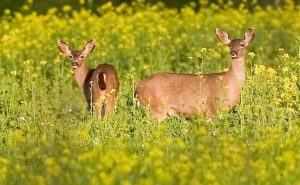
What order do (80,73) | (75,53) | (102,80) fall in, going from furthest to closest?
(75,53) < (80,73) < (102,80)

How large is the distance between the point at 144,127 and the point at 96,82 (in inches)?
101

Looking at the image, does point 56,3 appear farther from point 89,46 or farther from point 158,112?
point 158,112

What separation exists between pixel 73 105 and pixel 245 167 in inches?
150

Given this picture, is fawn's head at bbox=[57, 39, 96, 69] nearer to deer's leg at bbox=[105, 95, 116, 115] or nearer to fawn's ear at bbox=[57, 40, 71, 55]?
fawn's ear at bbox=[57, 40, 71, 55]

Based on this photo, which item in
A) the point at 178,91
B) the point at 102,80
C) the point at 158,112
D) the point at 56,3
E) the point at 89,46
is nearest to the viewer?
the point at 158,112

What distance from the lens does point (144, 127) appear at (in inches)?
457

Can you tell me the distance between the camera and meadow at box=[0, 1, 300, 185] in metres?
9.45

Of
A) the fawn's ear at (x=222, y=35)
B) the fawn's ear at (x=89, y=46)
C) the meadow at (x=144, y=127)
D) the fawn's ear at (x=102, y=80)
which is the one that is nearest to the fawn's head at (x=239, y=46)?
the meadow at (x=144, y=127)

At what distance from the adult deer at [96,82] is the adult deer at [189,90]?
0.38 meters

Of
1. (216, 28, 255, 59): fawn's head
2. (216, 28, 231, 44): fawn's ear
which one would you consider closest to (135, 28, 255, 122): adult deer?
(216, 28, 255, 59): fawn's head

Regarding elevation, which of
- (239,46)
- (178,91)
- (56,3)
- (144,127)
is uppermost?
(56,3)

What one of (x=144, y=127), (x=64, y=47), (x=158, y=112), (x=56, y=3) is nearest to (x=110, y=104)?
(x=158, y=112)

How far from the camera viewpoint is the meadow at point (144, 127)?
945 centimetres

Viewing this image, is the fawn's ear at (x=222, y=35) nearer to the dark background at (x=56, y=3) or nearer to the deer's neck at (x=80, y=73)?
the deer's neck at (x=80, y=73)
